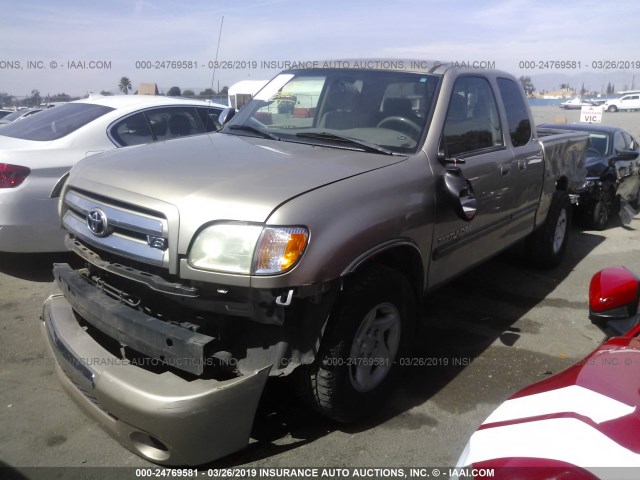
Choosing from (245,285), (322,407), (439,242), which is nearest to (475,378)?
(439,242)

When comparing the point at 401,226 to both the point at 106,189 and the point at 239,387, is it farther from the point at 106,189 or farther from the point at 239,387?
the point at 106,189

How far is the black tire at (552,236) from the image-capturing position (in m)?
5.73

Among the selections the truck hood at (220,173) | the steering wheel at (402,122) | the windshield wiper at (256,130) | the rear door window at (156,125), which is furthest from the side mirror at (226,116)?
the steering wheel at (402,122)

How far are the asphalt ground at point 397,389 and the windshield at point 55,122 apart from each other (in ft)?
4.29

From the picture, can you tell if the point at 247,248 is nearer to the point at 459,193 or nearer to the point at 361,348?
the point at 361,348

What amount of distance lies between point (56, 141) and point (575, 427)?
493 centimetres

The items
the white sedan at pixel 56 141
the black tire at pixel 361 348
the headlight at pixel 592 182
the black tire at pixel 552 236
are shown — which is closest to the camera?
the black tire at pixel 361 348

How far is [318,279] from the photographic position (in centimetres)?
251

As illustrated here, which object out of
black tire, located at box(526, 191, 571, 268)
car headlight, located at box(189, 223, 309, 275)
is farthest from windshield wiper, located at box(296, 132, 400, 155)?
black tire, located at box(526, 191, 571, 268)

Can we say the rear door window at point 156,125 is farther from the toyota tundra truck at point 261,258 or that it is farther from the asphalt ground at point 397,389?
the toyota tundra truck at point 261,258

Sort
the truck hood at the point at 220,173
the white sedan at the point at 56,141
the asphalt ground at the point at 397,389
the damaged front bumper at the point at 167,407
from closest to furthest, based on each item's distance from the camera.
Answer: the damaged front bumper at the point at 167,407
the truck hood at the point at 220,173
the asphalt ground at the point at 397,389
the white sedan at the point at 56,141

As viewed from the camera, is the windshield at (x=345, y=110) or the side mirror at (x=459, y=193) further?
the windshield at (x=345, y=110)

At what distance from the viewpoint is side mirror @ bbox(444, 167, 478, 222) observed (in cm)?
338

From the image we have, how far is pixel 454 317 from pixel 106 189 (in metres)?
3.13
